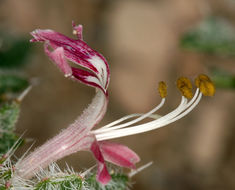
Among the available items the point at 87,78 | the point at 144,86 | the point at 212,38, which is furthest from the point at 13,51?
the point at 87,78

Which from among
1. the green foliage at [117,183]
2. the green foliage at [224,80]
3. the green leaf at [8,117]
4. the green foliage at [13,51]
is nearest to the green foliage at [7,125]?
the green leaf at [8,117]

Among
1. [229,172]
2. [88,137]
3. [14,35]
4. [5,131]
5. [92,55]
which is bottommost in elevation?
[229,172]

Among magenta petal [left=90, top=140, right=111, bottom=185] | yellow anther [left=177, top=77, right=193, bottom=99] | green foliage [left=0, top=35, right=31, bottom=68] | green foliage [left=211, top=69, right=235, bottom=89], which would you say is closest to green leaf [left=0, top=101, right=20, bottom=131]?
magenta petal [left=90, top=140, right=111, bottom=185]

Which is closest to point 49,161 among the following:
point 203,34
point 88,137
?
point 88,137

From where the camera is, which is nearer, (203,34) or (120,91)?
(203,34)

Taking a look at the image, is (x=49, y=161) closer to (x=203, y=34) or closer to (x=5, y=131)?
(x=5, y=131)

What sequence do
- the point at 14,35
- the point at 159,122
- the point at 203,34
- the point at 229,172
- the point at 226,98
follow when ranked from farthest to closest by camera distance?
→ the point at 226,98 < the point at 229,172 < the point at 14,35 < the point at 203,34 < the point at 159,122

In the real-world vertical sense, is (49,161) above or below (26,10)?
above

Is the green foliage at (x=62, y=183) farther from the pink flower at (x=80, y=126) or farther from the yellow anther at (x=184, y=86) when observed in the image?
the yellow anther at (x=184, y=86)
